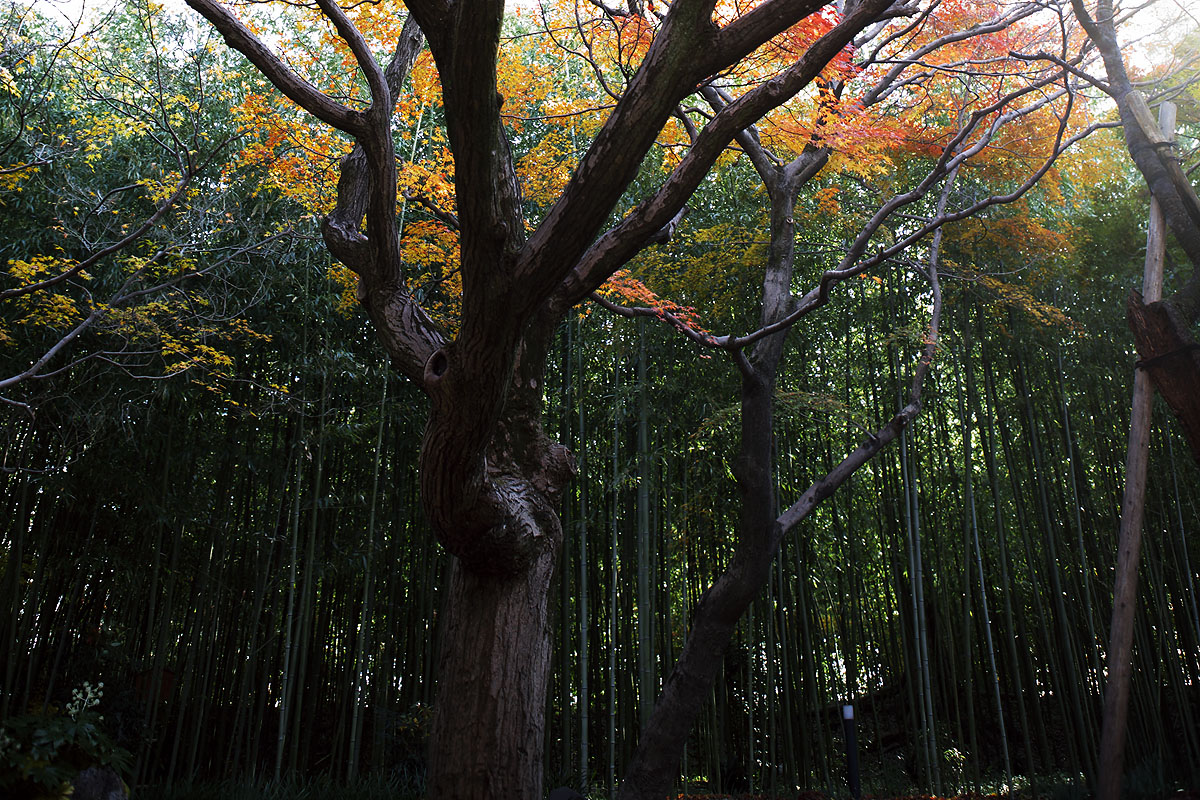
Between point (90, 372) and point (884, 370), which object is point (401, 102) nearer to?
point (90, 372)

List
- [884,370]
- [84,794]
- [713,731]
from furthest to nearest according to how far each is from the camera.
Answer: [884,370] → [713,731] → [84,794]

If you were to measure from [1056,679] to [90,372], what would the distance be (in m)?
5.92

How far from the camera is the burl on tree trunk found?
2.35 meters

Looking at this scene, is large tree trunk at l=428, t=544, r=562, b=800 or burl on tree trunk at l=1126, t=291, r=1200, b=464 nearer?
large tree trunk at l=428, t=544, r=562, b=800

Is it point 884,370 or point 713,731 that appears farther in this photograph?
point 884,370

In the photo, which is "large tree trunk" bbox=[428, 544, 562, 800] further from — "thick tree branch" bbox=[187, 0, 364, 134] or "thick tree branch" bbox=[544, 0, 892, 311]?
"thick tree branch" bbox=[187, 0, 364, 134]

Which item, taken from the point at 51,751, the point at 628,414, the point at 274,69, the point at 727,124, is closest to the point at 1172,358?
the point at 727,124

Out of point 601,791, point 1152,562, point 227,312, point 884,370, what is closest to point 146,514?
point 227,312

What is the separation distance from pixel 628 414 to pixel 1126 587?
3.15 meters

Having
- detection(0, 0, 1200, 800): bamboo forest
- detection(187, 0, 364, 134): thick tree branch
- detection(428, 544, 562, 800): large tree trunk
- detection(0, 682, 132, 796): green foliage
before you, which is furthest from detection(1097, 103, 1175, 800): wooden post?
detection(0, 682, 132, 796): green foliage

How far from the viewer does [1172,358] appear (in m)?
2.35

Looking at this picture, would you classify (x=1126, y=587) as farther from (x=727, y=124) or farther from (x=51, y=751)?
(x=51, y=751)

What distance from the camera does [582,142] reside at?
206 inches

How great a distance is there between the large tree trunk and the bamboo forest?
953mm
